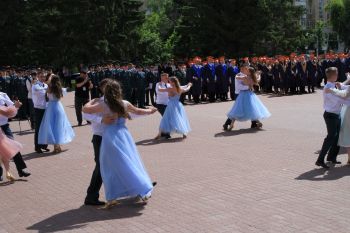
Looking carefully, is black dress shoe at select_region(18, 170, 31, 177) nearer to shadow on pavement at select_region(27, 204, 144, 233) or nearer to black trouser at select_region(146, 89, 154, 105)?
shadow on pavement at select_region(27, 204, 144, 233)

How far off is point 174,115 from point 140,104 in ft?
32.5

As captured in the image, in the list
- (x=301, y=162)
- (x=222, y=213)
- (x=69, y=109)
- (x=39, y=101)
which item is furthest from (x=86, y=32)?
(x=222, y=213)

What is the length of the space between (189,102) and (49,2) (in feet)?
76.7

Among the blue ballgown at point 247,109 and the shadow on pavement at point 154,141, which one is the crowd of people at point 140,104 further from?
the shadow on pavement at point 154,141

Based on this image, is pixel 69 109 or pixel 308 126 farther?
pixel 69 109

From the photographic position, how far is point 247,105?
48.0 feet

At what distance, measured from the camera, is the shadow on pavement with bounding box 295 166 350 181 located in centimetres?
866

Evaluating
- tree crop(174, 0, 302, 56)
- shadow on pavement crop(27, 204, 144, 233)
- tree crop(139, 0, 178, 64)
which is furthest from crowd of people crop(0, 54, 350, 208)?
tree crop(174, 0, 302, 56)

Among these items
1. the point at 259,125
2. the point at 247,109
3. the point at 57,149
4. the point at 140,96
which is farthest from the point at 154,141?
the point at 140,96

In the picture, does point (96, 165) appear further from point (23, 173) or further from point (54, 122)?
point (54, 122)

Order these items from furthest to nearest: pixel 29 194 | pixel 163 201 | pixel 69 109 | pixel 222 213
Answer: pixel 69 109 < pixel 29 194 < pixel 163 201 < pixel 222 213

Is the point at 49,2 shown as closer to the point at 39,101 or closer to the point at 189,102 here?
the point at 189,102

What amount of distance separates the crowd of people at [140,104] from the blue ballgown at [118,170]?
0.01 m

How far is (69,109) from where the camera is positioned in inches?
967
